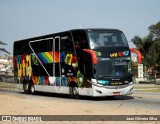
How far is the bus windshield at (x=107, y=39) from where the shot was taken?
23312 mm

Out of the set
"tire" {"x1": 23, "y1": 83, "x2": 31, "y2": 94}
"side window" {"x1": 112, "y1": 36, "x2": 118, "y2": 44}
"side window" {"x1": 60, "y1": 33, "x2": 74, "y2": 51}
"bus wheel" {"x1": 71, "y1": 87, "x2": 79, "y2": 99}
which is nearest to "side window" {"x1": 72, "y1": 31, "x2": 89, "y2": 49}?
"side window" {"x1": 60, "y1": 33, "x2": 74, "y2": 51}

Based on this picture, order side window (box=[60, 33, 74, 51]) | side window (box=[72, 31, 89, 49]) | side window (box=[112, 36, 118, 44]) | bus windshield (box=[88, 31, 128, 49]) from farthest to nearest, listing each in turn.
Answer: side window (box=[60, 33, 74, 51])
side window (box=[112, 36, 118, 44])
side window (box=[72, 31, 89, 49])
bus windshield (box=[88, 31, 128, 49])

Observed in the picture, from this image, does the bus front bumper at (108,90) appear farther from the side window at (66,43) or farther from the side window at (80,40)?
the side window at (66,43)

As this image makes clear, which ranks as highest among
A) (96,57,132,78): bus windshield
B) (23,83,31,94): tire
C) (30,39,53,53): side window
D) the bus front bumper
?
(30,39,53,53): side window

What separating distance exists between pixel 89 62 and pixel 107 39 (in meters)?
1.76

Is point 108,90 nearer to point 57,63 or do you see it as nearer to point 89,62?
point 89,62

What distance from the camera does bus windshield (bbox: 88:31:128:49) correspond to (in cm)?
2331

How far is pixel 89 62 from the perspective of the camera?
23141mm

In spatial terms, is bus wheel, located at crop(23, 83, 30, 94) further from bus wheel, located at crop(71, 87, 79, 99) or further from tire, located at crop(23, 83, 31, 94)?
bus wheel, located at crop(71, 87, 79, 99)

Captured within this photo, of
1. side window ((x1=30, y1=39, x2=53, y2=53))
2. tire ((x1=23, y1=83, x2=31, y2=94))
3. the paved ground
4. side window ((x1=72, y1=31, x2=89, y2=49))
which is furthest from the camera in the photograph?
tire ((x1=23, y1=83, x2=31, y2=94))

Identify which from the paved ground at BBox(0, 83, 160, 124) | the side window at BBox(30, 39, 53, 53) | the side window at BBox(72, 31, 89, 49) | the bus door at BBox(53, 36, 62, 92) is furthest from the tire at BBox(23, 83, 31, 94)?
the paved ground at BBox(0, 83, 160, 124)

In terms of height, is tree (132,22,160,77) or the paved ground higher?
tree (132,22,160,77)

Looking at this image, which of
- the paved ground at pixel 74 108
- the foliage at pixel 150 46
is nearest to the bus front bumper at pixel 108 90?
the paved ground at pixel 74 108

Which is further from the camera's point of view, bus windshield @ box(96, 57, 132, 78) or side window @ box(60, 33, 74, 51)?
side window @ box(60, 33, 74, 51)
